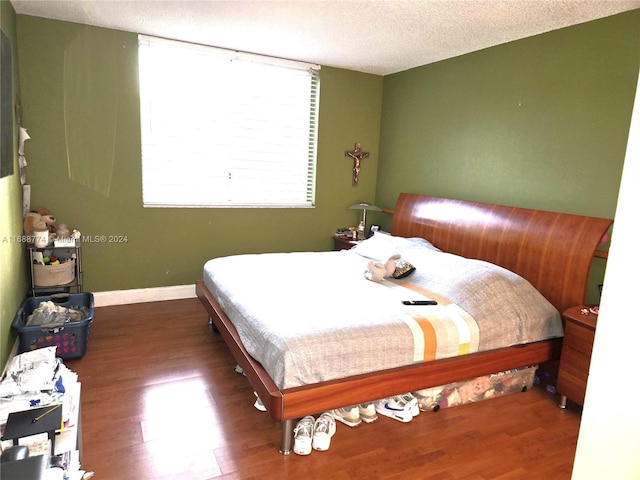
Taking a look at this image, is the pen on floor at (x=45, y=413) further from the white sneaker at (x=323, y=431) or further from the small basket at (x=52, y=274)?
the small basket at (x=52, y=274)

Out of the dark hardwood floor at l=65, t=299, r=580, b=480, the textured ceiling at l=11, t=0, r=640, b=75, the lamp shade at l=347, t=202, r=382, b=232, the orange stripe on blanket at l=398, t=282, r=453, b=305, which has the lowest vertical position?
the dark hardwood floor at l=65, t=299, r=580, b=480

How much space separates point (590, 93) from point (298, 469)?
295cm

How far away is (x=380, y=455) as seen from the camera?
6.95 ft

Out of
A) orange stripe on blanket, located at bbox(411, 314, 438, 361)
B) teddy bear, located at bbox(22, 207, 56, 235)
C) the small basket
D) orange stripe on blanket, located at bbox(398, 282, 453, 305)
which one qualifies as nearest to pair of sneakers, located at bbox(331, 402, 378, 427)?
orange stripe on blanket, located at bbox(411, 314, 438, 361)

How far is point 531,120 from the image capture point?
3.33 metres

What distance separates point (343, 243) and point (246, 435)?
2.76 metres

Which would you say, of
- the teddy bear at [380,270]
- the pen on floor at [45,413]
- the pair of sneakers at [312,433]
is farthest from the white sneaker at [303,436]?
the teddy bear at [380,270]

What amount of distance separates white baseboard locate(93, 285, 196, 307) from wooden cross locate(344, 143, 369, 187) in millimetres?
2160

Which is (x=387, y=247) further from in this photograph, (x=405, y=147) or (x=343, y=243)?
(x=405, y=147)

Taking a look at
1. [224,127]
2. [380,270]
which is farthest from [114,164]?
[380,270]

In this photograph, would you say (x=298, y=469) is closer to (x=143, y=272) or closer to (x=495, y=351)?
(x=495, y=351)

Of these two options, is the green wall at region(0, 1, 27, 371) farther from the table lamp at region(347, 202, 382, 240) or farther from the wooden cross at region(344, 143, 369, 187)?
the wooden cross at region(344, 143, 369, 187)

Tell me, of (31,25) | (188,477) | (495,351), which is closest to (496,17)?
(495,351)

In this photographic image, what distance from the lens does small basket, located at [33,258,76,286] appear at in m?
3.38
